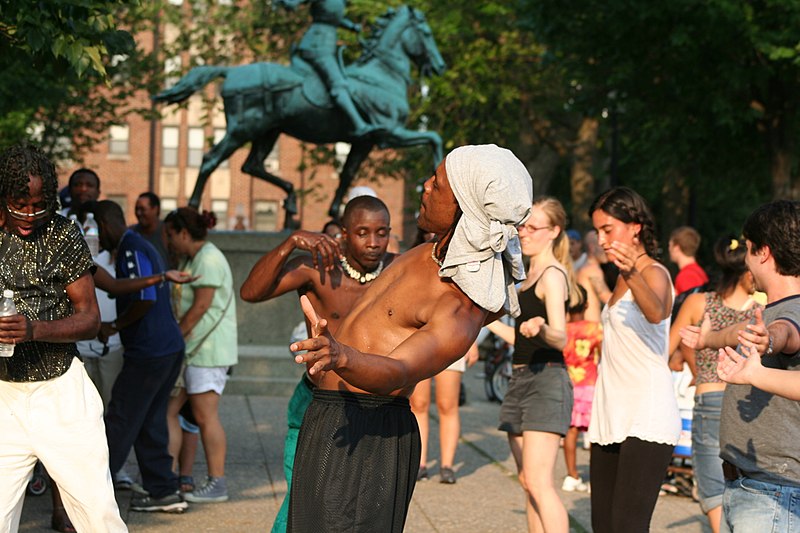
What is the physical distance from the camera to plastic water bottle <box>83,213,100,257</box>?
7914mm

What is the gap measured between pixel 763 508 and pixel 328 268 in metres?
2.41

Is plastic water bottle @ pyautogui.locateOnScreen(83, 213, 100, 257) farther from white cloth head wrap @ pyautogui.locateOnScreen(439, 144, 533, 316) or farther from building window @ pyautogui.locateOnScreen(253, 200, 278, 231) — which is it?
building window @ pyautogui.locateOnScreen(253, 200, 278, 231)

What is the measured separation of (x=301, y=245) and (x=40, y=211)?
4.12 ft

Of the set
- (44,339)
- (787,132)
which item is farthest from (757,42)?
(44,339)

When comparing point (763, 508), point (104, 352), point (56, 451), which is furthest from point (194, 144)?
point (763, 508)

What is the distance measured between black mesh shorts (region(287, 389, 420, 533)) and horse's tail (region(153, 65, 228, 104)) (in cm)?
1190

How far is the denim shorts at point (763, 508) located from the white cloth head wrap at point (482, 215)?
48.0 inches

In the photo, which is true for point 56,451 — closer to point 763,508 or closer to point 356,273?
point 356,273

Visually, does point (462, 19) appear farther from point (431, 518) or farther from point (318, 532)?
point (318, 532)

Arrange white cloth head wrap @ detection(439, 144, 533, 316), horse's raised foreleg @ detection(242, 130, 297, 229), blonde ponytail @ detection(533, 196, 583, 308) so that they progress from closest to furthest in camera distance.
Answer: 1. white cloth head wrap @ detection(439, 144, 533, 316)
2. blonde ponytail @ detection(533, 196, 583, 308)
3. horse's raised foreleg @ detection(242, 130, 297, 229)

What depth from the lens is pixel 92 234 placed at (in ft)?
26.2

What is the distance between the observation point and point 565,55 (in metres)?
22.0

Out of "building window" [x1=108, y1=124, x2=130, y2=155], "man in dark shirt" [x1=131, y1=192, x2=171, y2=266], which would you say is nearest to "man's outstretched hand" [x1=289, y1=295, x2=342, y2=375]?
"man in dark shirt" [x1=131, y1=192, x2=171, y2=266]

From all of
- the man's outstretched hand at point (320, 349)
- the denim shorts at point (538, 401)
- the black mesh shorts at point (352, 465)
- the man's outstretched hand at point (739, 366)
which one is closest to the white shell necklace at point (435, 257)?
the black mesh shorts at point (352, 465)
